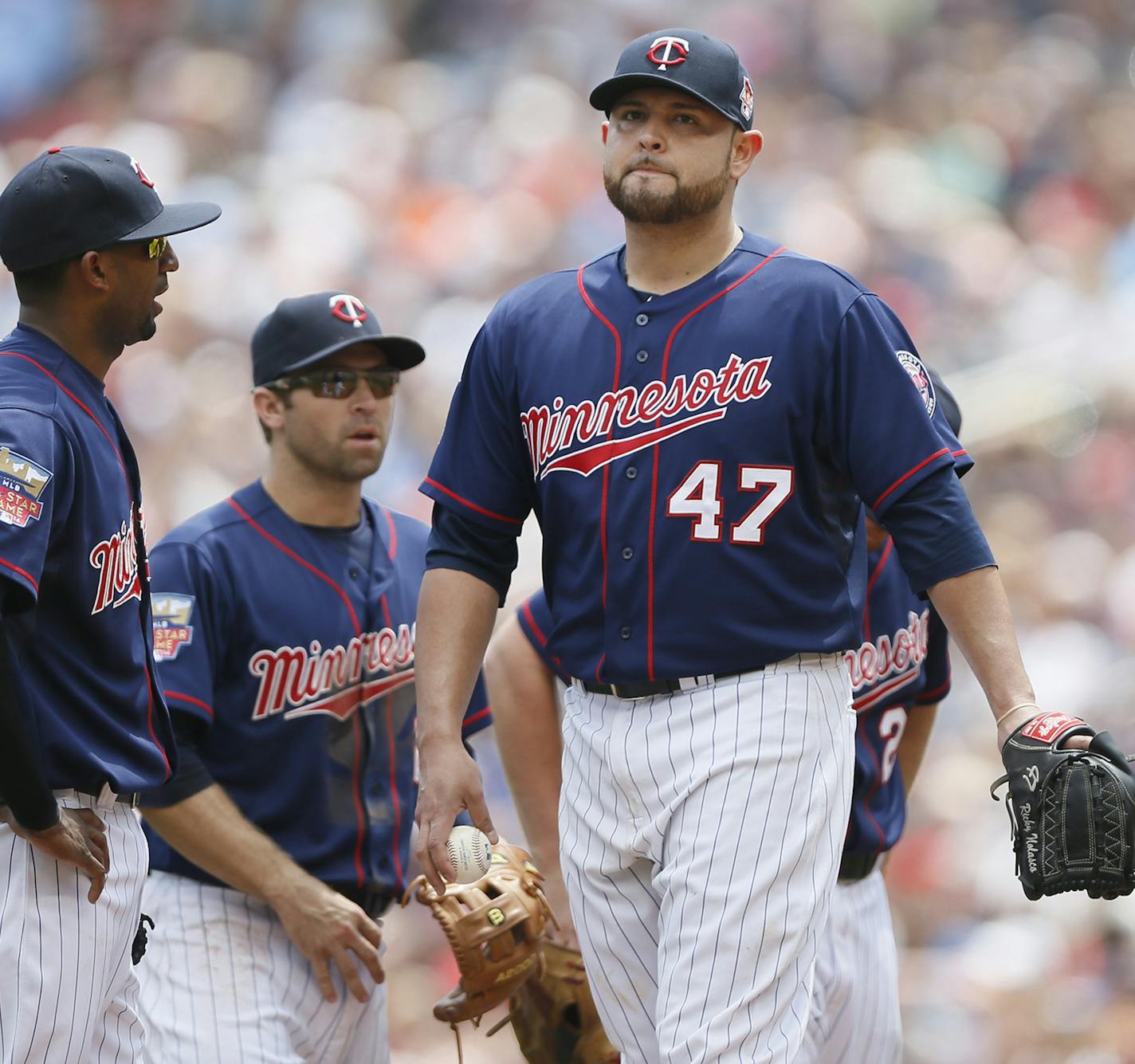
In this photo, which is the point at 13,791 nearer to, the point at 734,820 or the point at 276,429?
the point at 734,820

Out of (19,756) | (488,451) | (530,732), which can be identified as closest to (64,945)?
(19,756)

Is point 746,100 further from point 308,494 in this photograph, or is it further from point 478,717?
point 478,717

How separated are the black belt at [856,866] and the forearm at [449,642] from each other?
1.13 m

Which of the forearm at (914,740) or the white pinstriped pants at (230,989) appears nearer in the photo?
the white pinstriped pants at (230,989)

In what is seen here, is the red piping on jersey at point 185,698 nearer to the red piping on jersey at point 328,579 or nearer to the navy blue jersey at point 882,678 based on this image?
the red piping on jersey at point 328,579

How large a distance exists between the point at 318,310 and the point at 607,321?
4.14 ft

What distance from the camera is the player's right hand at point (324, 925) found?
3559 mm

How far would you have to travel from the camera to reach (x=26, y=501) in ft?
8.66

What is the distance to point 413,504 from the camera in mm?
7797

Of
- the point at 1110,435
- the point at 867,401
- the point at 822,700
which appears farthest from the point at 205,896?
the point at 1110,435

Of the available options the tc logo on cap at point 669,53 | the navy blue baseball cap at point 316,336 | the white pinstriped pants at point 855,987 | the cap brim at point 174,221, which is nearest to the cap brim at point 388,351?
the navy blue baseball cap at point 316,336

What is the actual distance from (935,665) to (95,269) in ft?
6.89

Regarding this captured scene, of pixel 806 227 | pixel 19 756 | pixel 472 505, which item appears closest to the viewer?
pixel 19 756

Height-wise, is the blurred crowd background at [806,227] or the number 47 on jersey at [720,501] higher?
the blurred crowd background at [806,227]
